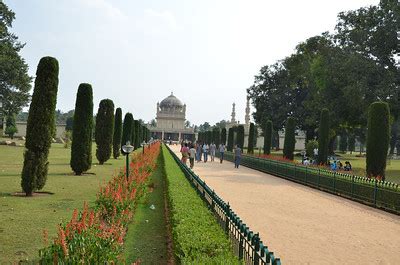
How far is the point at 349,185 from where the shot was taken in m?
15.6

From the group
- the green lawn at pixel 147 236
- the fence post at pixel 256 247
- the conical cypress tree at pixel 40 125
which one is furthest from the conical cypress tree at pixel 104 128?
the fence post at pixel 256 247

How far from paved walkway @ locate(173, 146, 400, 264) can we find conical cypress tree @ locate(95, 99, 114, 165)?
12.0m

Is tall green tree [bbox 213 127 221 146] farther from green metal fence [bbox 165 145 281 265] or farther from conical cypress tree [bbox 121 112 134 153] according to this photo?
green metal fence [bbox 165 145 281 265]

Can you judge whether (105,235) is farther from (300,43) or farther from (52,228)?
(300,43)

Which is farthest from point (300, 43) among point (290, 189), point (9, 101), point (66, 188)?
point (66, 188)

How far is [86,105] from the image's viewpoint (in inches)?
751

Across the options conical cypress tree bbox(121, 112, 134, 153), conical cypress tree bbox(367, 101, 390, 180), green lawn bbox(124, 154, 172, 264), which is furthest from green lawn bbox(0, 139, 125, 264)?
conical cypress tree bbox(121, 112, 134, 153)

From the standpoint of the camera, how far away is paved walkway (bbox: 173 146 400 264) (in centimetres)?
739

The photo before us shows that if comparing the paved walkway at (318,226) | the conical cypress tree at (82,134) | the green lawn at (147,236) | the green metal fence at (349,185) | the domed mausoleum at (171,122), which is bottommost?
the green lawn at (147,236)

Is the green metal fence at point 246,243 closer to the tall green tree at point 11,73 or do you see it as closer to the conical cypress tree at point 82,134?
the conical cypress tree at point 82,134

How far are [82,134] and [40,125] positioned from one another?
581 cm

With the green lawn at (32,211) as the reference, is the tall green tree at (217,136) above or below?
above

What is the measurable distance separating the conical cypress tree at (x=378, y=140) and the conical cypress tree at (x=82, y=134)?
13.0 m

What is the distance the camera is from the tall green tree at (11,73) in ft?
149
